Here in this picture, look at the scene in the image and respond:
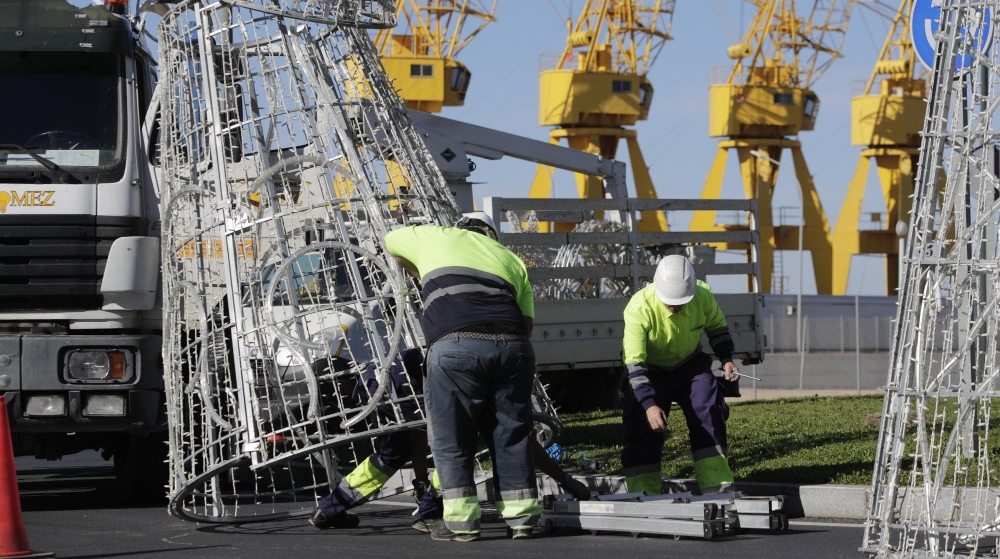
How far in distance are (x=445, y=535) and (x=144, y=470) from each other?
3280 millimetres

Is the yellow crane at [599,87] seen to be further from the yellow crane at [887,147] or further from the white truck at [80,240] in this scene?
the white truck at [80,240]

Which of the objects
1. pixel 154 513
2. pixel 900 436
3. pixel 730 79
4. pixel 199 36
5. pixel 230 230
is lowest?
pixel 154 513

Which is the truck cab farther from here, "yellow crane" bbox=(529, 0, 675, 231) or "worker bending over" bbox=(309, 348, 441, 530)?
"yellow crane" bbox=(529, 0, 675, 231)

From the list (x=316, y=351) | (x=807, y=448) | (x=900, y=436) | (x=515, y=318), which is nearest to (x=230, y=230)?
(x=316, y=351)

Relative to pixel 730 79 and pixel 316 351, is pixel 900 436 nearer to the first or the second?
pixel 316 351

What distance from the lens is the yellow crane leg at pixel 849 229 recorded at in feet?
208

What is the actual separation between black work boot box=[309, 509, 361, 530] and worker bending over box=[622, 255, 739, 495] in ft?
5.34

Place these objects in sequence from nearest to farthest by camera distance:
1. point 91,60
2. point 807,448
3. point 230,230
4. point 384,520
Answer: point 230,230
point 384,520
point 91,60
point 807,448

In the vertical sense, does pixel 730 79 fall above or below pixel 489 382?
above

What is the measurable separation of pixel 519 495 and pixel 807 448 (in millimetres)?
4081

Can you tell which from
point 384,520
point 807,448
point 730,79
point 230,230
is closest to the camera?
point 230,230

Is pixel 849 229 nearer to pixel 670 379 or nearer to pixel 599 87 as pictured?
pixel 599 87

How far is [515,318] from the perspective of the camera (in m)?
7.90

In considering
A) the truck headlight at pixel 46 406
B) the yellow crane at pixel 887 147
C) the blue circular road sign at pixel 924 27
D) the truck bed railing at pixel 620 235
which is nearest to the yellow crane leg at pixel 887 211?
the yellow crane at pixel 887 147
